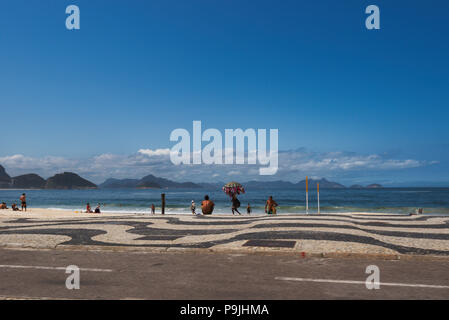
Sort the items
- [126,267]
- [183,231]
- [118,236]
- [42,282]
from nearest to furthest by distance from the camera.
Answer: [42,282] → [126,267] → [118,236] → [183,231]

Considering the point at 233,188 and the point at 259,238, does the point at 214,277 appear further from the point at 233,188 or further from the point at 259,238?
the point at 233,188

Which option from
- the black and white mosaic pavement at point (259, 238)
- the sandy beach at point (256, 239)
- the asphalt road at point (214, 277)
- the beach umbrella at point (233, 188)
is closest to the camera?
the asphalt road at point (214, 277)

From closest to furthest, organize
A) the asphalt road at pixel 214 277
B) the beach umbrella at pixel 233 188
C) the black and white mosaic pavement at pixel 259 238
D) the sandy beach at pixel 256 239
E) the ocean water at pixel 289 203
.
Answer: the asphalt road at pixel 214 277
the sandy beach at pixel 256 239
the black and white mosaic pavement at pixel 259 238
the beach umbrella at pixel 233 188
the ocean water at pixel 289 203

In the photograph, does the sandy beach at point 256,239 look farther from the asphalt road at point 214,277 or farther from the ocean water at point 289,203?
the ocean water at point 289,203

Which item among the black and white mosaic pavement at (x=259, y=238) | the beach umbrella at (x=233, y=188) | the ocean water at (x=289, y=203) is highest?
the beach umbrella at (x=233, y=188)

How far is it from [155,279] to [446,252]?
7992 mm

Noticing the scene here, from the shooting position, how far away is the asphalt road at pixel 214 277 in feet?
21.2

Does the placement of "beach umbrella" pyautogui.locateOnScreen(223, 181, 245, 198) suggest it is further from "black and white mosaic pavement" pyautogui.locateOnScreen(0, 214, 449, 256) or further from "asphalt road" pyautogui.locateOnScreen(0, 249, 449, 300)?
"asphalt road" pyautogui.locateOnScreen(0, 249, 449, 300)

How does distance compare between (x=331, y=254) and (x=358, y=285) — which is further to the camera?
(x=331, y=254)

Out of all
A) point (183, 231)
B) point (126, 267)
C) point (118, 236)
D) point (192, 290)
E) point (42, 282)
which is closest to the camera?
point (192, 290)

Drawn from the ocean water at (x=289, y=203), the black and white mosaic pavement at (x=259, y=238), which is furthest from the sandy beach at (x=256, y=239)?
the ocean water at (x=289, y=203)
